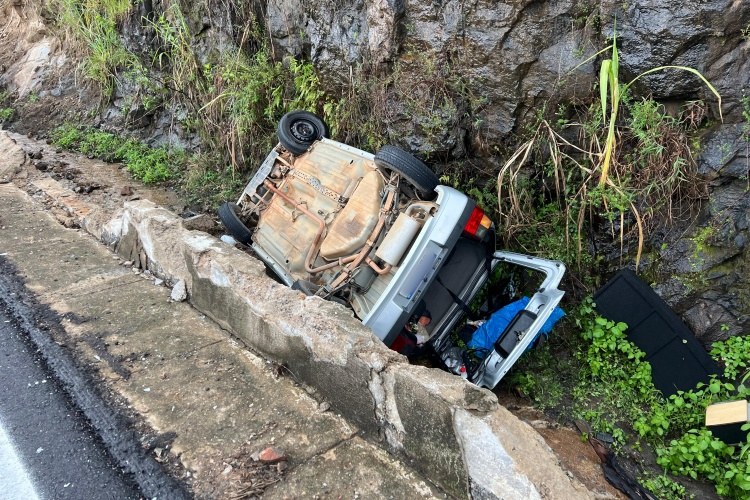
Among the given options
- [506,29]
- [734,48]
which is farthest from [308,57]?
[734,48]

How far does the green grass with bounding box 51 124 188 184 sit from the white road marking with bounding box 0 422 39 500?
5.11m

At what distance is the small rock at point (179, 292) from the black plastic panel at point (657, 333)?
310cm

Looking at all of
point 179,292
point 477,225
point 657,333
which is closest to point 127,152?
point 179,292

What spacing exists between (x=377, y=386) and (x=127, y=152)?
22.3ft

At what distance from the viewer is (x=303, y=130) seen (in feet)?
17.1

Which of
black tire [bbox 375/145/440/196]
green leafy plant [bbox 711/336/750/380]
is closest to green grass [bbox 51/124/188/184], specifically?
black tire [bbox 375/145/440/196]

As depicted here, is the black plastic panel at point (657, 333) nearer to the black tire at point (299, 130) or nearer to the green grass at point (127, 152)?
the black tire at point (299, 130)

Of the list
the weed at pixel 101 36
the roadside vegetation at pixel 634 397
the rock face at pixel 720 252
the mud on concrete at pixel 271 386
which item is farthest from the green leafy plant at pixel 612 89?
the weed at pixel 101 36

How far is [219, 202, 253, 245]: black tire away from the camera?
4836 mm

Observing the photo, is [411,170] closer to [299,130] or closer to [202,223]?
[299,130]

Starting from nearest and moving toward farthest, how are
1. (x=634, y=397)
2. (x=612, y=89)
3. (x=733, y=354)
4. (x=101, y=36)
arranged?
(x=733, y=354), (x=634, y=397), (x=612, y=89), (x=101, y=36)

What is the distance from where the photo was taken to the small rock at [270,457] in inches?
94.4

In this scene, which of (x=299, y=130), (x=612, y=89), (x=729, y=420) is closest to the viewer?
(x=729, y=420)

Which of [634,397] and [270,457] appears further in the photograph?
[634,397]
